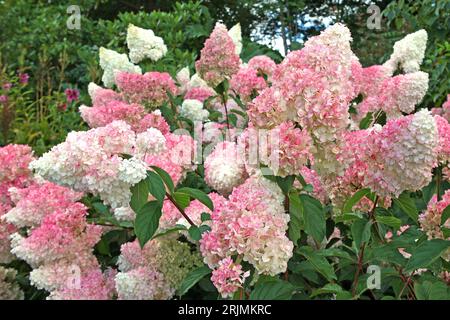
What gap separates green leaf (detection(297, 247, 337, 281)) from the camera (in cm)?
124

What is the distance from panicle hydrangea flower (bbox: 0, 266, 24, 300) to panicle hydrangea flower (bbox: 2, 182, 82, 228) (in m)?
0.23

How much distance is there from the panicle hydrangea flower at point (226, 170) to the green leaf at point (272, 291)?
0.31 metres

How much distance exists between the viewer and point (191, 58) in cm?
429

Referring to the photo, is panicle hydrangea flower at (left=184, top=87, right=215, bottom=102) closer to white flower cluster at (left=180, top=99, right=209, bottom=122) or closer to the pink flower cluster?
white flower cluster at (left=180, top=99, right=209, bottom=122)

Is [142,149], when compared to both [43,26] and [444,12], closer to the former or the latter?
[444,12]

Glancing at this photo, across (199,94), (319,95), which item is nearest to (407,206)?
(319,95)

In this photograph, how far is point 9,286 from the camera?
1.69 metres

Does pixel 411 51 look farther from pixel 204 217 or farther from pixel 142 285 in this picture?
pixel 142 285

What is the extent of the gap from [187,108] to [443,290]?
1347 millimetres

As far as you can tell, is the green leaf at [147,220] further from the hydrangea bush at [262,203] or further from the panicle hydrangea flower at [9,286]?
the panicle hydrangea flower at [9,286]

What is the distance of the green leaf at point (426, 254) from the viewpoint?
3.76ft

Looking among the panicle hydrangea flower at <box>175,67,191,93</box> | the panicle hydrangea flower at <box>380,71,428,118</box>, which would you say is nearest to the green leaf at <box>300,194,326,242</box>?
the panicle hydrangea flower at <box>380,71,428,118</box>

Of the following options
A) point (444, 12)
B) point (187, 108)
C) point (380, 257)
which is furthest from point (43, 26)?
point (380, 257)

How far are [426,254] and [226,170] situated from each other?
48cm
